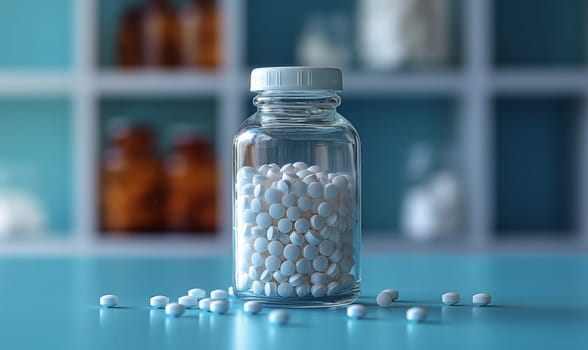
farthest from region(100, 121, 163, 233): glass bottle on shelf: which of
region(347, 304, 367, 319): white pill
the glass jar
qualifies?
region(347, 304, 367, 319): white pill

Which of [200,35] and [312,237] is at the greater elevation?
[200,35]

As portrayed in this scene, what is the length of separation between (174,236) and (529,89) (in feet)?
2.83

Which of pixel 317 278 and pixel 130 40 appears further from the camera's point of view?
pixel 130 40

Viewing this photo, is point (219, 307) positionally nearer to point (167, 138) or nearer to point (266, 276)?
point (266, 276)

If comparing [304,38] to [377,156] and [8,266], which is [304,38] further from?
[8,266]

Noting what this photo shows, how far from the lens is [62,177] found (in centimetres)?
231

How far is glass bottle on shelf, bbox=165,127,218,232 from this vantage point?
206 centimetres

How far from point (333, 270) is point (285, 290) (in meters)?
0.04

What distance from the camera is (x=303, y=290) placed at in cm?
74

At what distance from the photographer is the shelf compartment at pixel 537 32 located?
2.31 meters

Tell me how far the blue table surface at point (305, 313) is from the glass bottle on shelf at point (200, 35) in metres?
1.03

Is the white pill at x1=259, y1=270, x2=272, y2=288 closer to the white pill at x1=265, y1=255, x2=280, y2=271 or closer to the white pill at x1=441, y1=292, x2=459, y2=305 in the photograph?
the white pill at x1=265, y1=255, x2=280, y2=271

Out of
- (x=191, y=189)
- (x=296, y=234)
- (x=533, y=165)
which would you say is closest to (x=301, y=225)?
(x=296, y=234)

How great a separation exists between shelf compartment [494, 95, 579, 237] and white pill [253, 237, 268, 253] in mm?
1638
